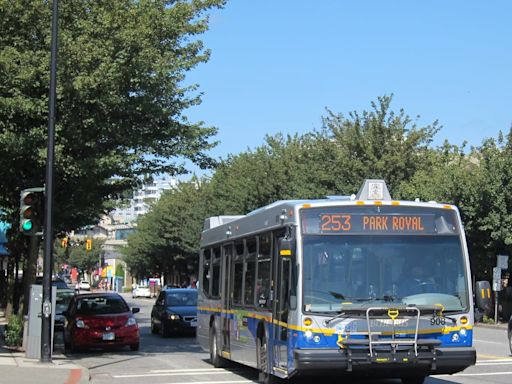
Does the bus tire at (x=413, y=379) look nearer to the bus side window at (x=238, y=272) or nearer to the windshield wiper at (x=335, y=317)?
the windshield wiper at (x=335, y=317)

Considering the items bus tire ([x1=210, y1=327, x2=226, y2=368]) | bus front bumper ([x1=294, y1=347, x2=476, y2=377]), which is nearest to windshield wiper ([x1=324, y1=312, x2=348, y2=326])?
bus front bumper ([x1=294, y1=347, x2=476, y2=377])

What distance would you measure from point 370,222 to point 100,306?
12754 millimetres

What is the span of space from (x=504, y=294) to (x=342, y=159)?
35.4 feet

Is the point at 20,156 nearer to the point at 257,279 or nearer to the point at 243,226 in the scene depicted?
the point at 243,226

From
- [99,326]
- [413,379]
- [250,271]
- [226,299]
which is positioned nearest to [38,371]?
[226,299]

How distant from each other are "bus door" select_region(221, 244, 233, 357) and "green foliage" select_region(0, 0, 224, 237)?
358 centimetres

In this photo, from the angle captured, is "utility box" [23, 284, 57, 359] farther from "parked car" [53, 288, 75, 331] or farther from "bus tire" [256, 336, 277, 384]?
"parked car" [53, 288, 75, 331]

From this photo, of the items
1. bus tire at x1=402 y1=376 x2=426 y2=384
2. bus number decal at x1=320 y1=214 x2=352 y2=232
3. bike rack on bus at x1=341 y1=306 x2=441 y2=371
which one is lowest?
bus tire at x1=402 y1=376 x2=426 y2=384

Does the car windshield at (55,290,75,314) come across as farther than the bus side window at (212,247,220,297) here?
Yes

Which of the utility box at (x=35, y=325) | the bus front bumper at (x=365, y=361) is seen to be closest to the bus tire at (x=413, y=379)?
the bus front bumper at (x=365, y=361)

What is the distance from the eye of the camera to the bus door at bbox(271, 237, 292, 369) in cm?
1191

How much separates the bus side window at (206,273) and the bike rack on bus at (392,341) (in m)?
7.30

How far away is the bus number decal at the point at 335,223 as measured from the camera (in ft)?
38.7

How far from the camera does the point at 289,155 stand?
164 feet
